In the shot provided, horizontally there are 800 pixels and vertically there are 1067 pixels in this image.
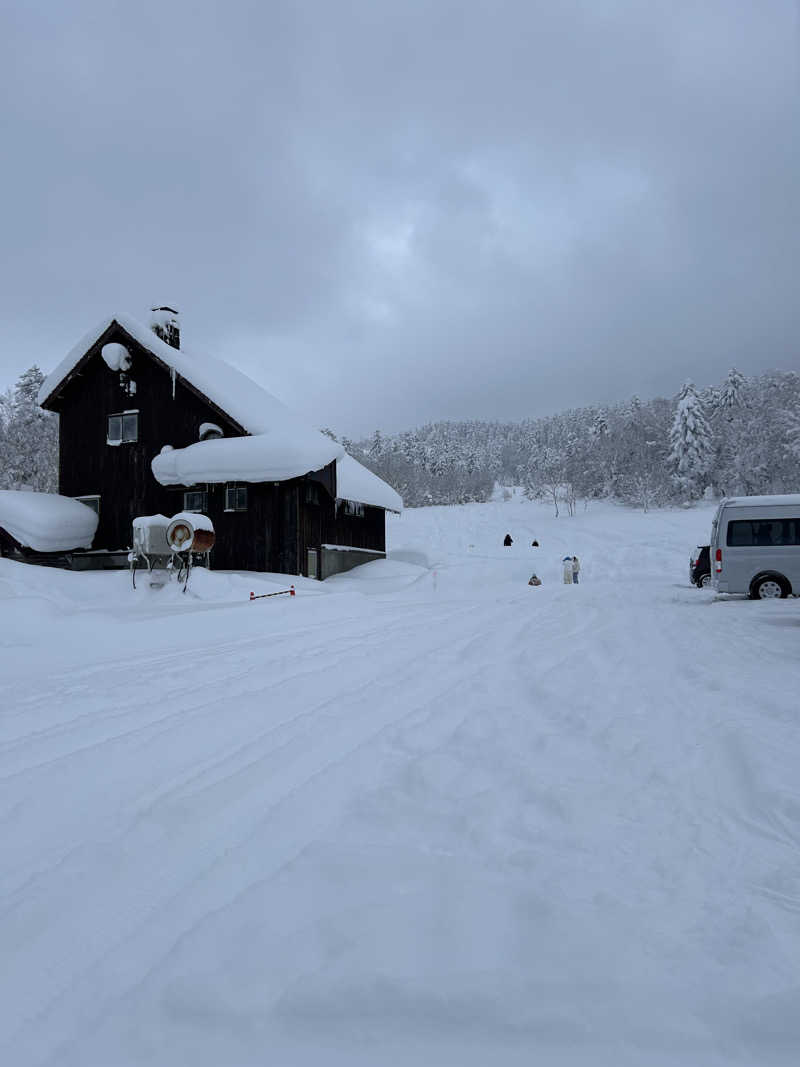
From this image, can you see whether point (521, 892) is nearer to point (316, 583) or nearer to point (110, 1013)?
point (110, 1013)

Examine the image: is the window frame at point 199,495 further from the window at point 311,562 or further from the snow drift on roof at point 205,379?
the window at point 311,562

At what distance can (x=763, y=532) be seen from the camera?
1636cm

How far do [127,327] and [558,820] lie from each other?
966 inches

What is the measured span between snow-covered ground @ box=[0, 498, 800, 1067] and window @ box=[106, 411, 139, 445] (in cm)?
1963

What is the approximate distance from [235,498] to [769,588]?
1647 cm

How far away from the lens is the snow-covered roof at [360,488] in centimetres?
2564

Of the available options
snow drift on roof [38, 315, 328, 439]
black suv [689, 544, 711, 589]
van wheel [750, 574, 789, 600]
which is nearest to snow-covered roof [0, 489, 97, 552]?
snow drift on roof [38, 315, 328, 439]

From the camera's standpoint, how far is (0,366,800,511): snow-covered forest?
43031 mm

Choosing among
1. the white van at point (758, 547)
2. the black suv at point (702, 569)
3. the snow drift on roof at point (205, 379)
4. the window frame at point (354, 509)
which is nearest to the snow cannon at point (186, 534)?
the snow drift on roof at point (205, 379)

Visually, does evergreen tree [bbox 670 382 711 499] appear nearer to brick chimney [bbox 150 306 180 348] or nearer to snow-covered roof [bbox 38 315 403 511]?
snow-covered roof [bbox 38 315 403 511]

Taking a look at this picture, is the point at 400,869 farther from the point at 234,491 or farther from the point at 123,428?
the point at 123,428

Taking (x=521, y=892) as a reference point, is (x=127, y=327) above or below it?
above

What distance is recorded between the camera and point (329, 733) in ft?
14.0

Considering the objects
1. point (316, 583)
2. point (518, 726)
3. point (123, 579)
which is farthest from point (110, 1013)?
point (316, 583)
